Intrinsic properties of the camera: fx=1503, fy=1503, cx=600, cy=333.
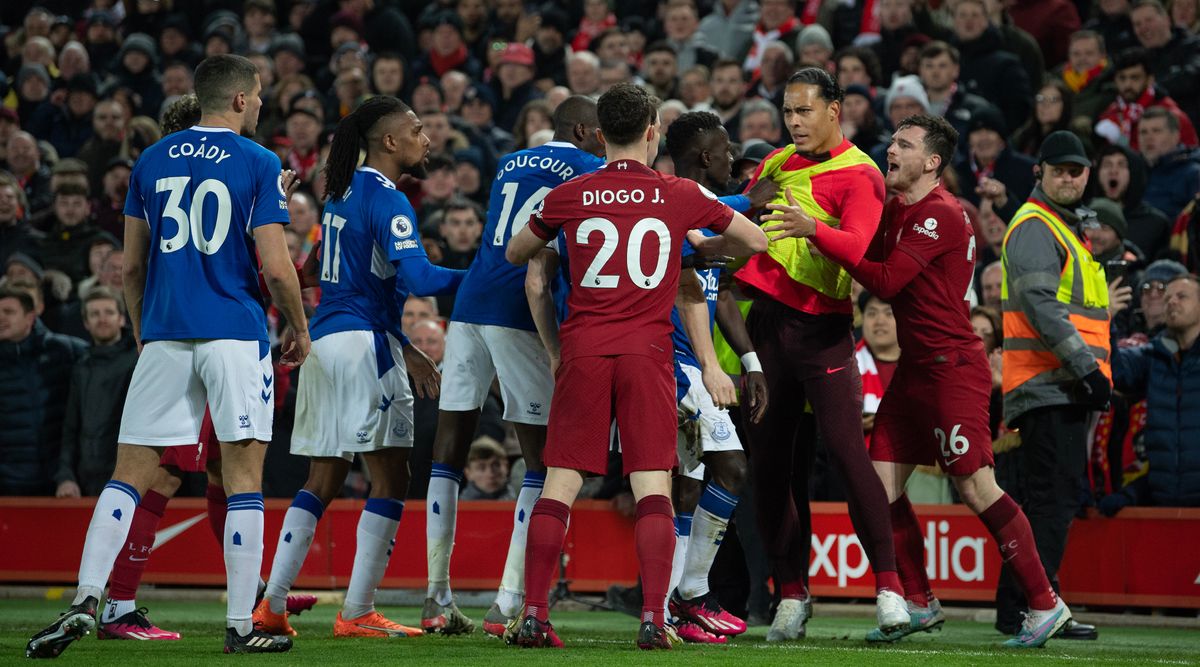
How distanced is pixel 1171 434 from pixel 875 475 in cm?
304

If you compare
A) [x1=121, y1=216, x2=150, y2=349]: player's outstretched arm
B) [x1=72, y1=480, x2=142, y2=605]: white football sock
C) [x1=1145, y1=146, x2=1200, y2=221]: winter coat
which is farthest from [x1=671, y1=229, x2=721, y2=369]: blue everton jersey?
[x1=1145, y1=146, x2=1200, y2=221]: winter coat

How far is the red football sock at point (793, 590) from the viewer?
7.75m

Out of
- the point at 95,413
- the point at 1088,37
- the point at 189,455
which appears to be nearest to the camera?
the point at 189,455

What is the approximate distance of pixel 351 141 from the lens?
26.1 ft

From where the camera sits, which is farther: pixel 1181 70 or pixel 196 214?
pixel 1181 70

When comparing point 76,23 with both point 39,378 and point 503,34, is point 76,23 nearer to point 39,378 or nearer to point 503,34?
point 503,34

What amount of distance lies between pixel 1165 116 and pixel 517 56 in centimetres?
723

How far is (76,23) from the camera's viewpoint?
21.9 m

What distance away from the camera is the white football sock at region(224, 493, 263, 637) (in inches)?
262

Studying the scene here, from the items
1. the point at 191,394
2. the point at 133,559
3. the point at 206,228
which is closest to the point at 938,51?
the point at 206,228

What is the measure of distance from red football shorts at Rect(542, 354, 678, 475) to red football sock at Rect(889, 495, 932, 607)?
1718 mm

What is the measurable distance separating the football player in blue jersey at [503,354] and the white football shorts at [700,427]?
73 centimetres

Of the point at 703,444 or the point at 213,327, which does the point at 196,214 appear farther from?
the point at 703,444

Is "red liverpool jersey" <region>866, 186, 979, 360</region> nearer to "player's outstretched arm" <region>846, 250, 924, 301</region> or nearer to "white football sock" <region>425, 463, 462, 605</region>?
"player's outstretched arm" <region>846, 250, 924, 301</region>
